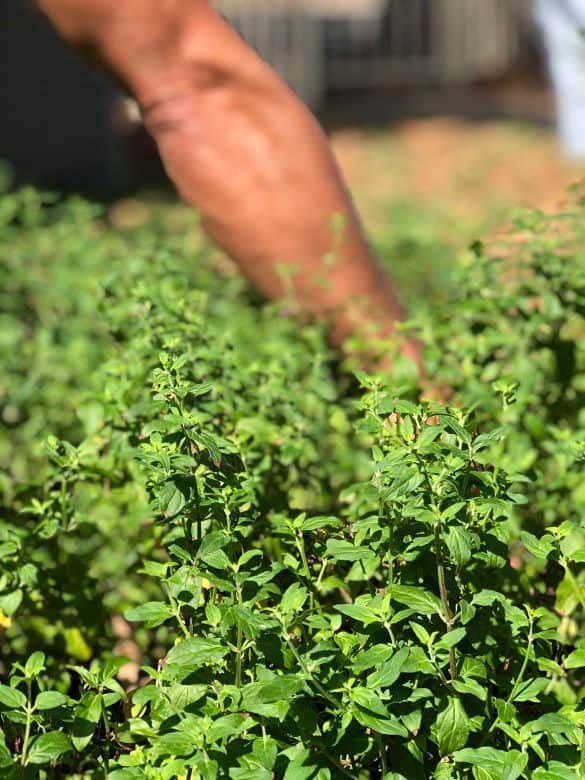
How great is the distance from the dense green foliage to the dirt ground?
5.54m

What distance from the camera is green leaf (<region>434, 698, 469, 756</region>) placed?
150cm

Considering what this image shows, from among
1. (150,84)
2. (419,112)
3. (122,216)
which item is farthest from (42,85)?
(150,84)

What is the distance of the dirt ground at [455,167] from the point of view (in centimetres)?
1021

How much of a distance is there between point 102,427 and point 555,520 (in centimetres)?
88

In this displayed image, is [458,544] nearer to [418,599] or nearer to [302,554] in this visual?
[418,599]

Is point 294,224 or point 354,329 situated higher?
point 294,224

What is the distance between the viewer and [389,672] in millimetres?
1442

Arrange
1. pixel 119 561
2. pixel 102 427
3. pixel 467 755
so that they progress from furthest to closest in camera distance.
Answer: pixel 119 561, pixel 102 427, pixel 467 755

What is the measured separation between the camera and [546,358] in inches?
107

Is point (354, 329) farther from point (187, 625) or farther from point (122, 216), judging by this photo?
point (122, 216)

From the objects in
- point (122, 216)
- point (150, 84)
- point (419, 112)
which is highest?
point (150, 84)

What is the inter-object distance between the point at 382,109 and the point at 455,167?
456cm

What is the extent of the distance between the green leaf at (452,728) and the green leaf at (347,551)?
205mm

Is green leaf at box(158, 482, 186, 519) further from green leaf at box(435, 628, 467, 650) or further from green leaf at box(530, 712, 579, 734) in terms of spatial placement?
green leaf at box(530, 712, 579, 734)
